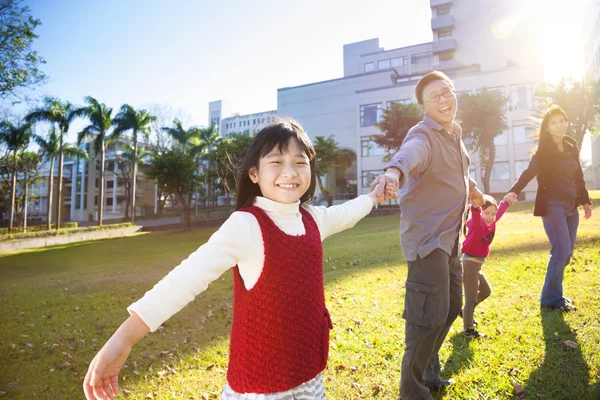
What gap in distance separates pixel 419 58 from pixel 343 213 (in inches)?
2407

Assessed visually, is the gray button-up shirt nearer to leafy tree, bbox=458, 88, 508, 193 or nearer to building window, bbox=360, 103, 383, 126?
leafy tree, bbox=458, 88, 508, 193

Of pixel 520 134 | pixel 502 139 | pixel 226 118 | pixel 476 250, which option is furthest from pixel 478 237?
pixel 226 118

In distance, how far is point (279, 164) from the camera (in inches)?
77.8

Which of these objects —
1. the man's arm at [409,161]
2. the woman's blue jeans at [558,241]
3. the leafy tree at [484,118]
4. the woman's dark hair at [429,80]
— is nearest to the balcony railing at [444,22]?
the leafy tree at [484,118]

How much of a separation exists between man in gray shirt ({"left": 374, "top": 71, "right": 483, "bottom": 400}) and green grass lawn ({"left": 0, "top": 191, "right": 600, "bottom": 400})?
2.75 ft

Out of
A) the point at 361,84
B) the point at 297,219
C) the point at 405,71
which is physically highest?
the point at 405,71

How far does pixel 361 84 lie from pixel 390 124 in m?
23.3

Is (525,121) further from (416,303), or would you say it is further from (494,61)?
(416,303)

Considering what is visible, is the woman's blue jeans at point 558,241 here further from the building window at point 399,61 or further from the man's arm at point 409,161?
the building window at point 399,61

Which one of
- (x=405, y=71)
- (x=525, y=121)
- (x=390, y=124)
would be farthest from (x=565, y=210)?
(x=405, y=71)

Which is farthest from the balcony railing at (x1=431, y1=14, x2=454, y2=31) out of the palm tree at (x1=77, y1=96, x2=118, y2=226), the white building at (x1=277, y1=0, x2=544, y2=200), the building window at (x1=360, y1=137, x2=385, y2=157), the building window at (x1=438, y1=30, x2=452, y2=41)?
the palm tree at (x1=77, y1=96, x2=118, y2=226)

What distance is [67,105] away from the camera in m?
29.6

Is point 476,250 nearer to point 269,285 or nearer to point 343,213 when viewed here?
point 343,213

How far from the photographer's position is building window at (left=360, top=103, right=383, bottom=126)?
45375 mm
